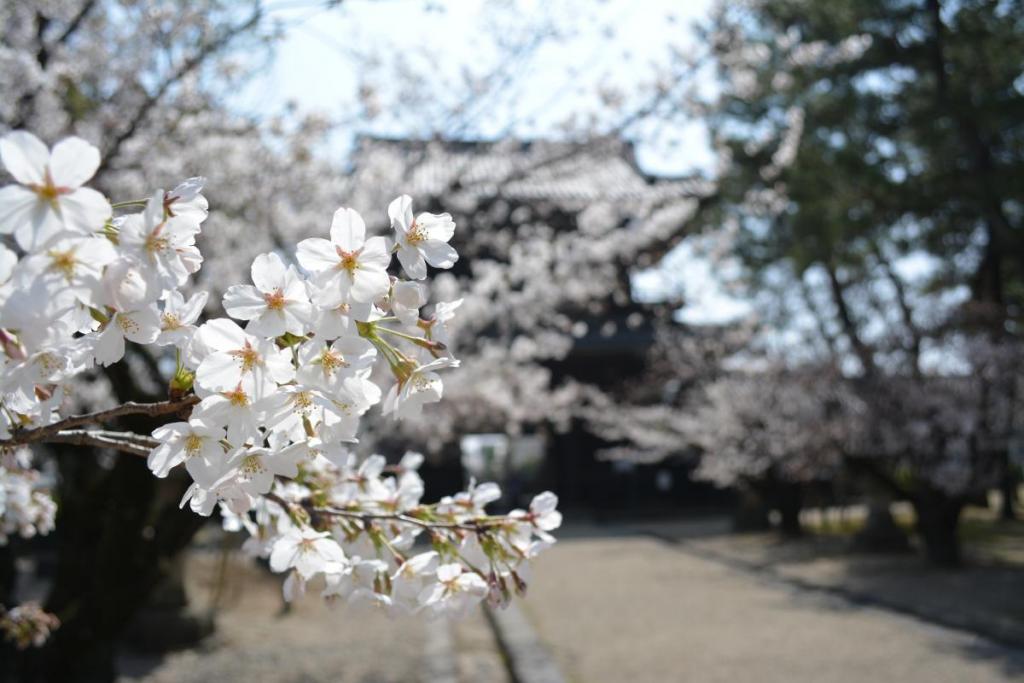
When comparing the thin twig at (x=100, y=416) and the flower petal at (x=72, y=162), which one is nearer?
the flower petal at (x=72, y=162)

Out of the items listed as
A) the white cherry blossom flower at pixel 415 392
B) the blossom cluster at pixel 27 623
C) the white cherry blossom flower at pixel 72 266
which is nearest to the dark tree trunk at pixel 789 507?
the blossom cluster at pixel 27 623

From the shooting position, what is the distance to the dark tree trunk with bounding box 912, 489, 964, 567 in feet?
29.2

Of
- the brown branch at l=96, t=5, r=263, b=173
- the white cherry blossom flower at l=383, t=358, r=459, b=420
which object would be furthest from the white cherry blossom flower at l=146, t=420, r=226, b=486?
the brown branch at l=96, t=5, r=263, b=173

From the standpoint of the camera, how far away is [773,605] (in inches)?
300

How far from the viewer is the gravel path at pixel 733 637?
5.12m

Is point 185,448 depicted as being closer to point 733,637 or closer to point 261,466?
point 261,466

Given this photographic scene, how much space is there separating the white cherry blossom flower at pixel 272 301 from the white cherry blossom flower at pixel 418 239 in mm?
137

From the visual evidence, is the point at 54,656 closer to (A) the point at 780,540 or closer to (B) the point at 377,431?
(B) the point at 377,431

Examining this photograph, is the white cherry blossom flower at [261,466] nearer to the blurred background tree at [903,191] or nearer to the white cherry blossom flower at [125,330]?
the white cherry blossom flower at [125,330]

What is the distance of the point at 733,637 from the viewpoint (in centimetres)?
625

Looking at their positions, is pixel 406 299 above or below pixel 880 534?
above

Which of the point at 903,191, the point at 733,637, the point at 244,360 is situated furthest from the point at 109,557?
the point at 903,191

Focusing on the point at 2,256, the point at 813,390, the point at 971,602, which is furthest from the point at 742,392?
the point at 2,256

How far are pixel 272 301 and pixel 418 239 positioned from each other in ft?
0.66
